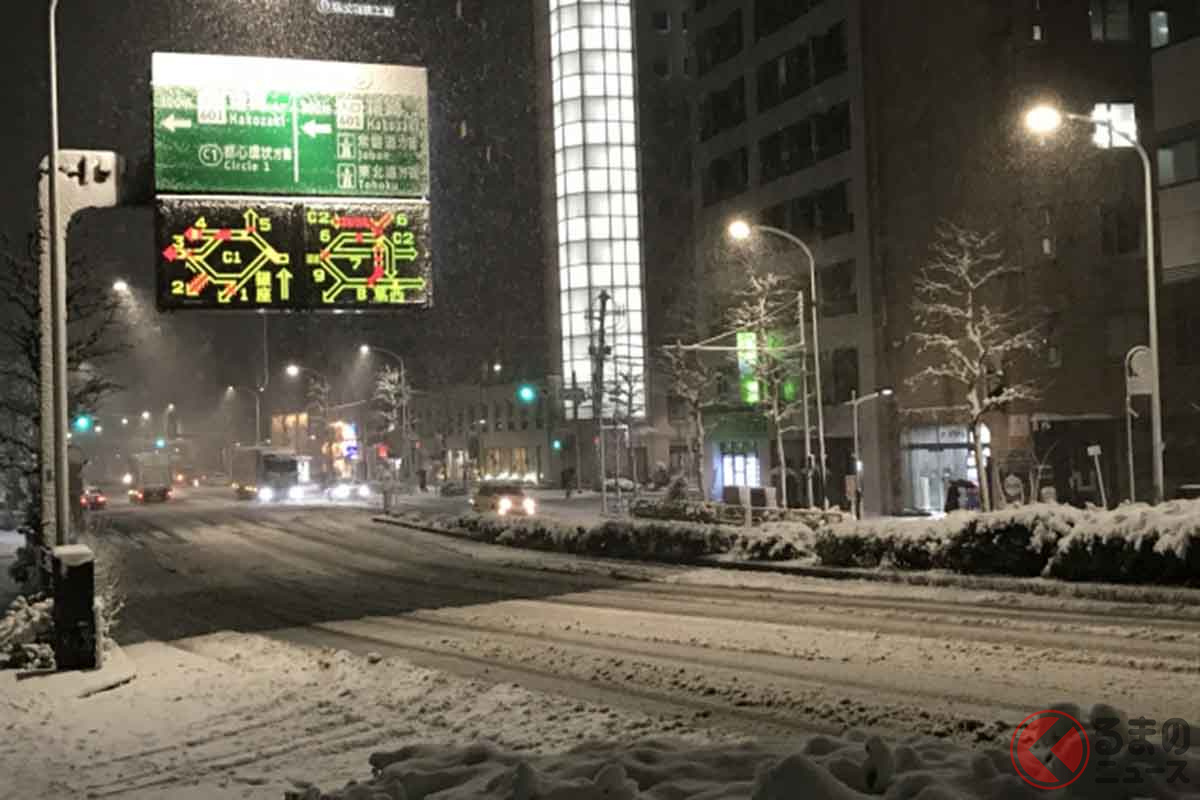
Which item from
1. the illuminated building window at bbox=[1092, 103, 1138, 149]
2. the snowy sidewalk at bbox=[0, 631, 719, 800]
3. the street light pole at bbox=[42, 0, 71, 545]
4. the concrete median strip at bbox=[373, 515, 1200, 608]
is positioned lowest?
the concrete median strip at bbox=[373, 515, 1200, 608]

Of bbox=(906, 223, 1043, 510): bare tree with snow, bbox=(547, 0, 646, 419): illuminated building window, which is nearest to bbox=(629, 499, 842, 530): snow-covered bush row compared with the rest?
bbox=(906, 223, 1043, 510): bare tree with snow

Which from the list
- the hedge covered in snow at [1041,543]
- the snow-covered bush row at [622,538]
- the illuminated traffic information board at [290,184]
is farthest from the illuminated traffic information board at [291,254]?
the snow-covered bush row at [622,538]

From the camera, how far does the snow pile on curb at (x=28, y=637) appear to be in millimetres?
14227

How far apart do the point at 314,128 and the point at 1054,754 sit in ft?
43.4

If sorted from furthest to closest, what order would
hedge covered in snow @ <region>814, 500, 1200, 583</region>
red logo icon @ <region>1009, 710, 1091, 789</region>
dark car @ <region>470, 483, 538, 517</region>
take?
dark car @ <region>470, 483, 538, 517</region> < hedge covered in snow @ <region>814, 500, 1200, 583</region> < red logo icon @ <region>1009, 710, 1091, 789</region>

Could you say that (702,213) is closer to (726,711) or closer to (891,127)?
(891,127)

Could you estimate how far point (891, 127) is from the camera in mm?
54594

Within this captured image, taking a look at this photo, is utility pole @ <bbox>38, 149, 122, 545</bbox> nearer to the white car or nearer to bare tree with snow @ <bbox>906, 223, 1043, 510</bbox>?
bare tree with snow @ <bbox>906, 223, 1043, 510</bbox>

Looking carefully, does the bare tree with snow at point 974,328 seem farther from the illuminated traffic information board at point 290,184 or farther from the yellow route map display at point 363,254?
the illuminated traffic information board at point 290,184

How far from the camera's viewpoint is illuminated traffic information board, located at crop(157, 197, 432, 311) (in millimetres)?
16047

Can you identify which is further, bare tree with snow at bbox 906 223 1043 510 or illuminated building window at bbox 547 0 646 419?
illuminated building window at bbox 547 0 646 419

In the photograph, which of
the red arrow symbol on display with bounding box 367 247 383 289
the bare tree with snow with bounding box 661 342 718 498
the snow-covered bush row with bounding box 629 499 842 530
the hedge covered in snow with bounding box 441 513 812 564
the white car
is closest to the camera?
the red arrow symbol on display with bounding box 367 247 383 289

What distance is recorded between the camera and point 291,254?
649 inches

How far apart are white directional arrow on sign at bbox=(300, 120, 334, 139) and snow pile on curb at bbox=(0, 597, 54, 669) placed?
6809mm
